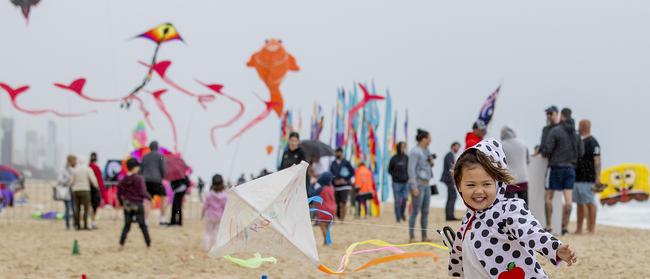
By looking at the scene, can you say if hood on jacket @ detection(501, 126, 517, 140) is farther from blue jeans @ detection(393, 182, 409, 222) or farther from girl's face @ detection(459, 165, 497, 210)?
girl's face @ detection(459, 165, 497, 210)

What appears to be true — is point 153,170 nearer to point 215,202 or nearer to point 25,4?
point 25,4

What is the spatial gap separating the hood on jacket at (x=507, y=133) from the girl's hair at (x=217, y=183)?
134 inches

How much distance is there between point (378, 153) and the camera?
2289 cm

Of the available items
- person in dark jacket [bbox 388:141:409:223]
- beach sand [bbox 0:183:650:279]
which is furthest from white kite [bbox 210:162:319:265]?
person in dark jacket [bbox 388:141:409:223]

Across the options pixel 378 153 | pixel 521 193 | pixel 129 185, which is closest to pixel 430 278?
pixel 521 193

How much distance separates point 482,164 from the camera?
10.3 feet

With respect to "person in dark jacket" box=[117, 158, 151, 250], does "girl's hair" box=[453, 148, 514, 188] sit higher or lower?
higher

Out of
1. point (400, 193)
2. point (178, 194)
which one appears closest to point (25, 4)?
Answer: point (178, 194)

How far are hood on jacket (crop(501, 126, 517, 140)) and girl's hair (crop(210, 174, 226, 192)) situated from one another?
3.40m

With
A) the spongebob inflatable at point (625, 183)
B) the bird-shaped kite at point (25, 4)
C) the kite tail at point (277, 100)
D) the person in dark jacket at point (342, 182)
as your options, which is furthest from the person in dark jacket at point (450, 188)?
the bird-shaped kite at point (25, 4)

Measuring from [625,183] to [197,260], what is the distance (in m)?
10.9

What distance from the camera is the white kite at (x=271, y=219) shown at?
15.6 feet

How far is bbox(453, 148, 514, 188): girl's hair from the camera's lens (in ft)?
10.2

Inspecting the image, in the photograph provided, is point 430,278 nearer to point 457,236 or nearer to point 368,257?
point 368,257
